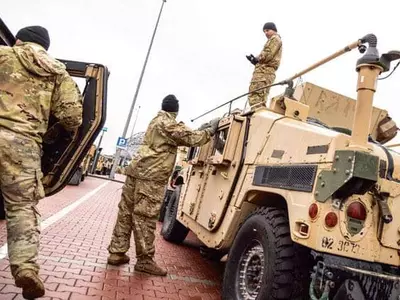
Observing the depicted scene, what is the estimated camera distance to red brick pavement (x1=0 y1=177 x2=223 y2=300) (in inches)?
147

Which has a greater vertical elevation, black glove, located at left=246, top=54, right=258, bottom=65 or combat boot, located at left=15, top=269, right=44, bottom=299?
black glove, located at left=246, top=54, right=258, bottom=65

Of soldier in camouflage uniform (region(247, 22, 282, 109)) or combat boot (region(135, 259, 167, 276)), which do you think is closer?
combat boot (region(135, 259, 167, 276))

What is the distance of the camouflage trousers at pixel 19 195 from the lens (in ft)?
8.94

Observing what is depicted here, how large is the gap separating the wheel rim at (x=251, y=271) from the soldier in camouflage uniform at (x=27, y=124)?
5.53 ft

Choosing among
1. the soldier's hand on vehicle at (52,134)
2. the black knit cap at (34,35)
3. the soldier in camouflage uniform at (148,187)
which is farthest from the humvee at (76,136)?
→ the soldier in camouflage uniform at (148,187)

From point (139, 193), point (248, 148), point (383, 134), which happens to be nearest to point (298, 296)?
point (248, 148)

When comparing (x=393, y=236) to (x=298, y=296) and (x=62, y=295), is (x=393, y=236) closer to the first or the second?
(x=298, y=296)

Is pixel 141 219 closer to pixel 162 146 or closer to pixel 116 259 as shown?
pixel 116 259

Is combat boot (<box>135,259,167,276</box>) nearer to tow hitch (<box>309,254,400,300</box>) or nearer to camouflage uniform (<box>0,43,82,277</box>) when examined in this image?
camouflage uniform (<box>0,43,82,277</box>)

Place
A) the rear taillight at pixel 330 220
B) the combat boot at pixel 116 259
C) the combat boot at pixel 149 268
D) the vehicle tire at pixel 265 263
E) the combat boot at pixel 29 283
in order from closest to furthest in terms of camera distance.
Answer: the combat boot at pixel 29 283 < the rear taillight at pixel 330 220 < the vehicle tire at pixel 265 263 < the combat boot at pixel 149 268 < the combat boot at pixel 116 259

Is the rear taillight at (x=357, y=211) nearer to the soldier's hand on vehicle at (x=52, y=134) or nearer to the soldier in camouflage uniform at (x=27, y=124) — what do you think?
the soldier in camouflage uniform at (x=27, y=124)

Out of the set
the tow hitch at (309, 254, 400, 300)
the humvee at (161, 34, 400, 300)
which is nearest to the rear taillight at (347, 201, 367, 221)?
the humvee at (161, 34, 400, 300)

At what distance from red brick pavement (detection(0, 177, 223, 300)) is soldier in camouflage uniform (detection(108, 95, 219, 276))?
0.24m

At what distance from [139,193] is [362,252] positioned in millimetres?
2708
